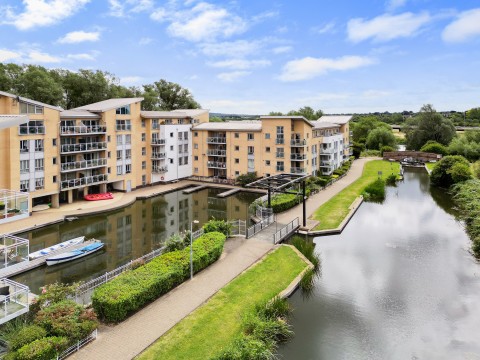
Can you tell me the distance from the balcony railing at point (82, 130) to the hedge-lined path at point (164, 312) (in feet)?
81.4

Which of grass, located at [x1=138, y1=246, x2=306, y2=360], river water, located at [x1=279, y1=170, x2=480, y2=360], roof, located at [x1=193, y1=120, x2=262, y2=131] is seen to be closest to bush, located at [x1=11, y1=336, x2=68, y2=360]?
grass, located at [x1=138, y1=246, x2=306, y2=360]

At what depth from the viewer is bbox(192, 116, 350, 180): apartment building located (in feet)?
174

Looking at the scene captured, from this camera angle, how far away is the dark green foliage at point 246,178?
54.1 meters

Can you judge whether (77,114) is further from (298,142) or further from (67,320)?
(67,320)

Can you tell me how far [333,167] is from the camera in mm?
64375

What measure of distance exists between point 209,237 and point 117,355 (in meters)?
12.0

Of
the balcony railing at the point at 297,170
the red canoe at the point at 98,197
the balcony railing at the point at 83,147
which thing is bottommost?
the red canoe at the point at 98,197

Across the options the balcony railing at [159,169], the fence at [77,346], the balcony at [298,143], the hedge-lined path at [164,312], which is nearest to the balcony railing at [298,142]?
the balcony at [298,143]

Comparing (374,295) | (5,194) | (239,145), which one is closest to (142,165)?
(239,145)

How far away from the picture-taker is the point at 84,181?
44.6m

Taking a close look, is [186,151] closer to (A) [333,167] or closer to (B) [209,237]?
(A) [333,167]

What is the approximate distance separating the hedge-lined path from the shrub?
2.47 ft

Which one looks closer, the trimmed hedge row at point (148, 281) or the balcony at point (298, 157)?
the trimmed hedge row at point (148, 281)

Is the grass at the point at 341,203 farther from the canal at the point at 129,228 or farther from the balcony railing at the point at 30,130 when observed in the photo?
the balcony railing at the point at 30,130
